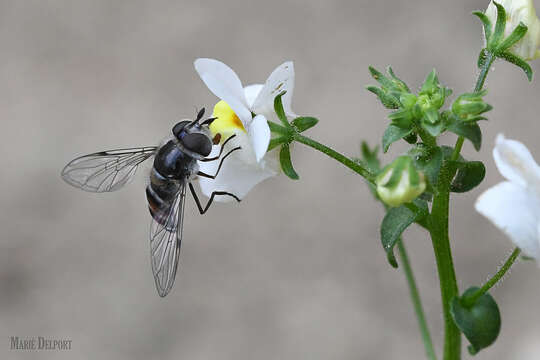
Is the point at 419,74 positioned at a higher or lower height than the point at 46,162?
higher

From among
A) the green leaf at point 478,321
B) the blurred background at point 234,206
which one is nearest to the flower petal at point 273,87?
the green leaf at point 478,321

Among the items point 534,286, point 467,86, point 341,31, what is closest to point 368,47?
point 341,31

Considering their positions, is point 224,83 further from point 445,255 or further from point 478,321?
point 478,321

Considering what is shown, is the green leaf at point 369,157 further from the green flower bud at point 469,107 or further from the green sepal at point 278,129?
the green flower bud at point 469,107

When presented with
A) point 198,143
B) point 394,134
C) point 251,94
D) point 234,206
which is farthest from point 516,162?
point 234,206

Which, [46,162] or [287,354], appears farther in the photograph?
[46,162]

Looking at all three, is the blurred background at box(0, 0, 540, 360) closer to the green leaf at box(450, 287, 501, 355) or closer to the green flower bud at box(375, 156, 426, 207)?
the green leaf at box(450, 287, 501, 355)

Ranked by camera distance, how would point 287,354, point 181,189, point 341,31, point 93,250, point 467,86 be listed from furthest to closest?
point 341,31 < point 467,86 < point 93,250 < point 287,354 < point 181,189

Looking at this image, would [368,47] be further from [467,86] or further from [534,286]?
[534,286]
